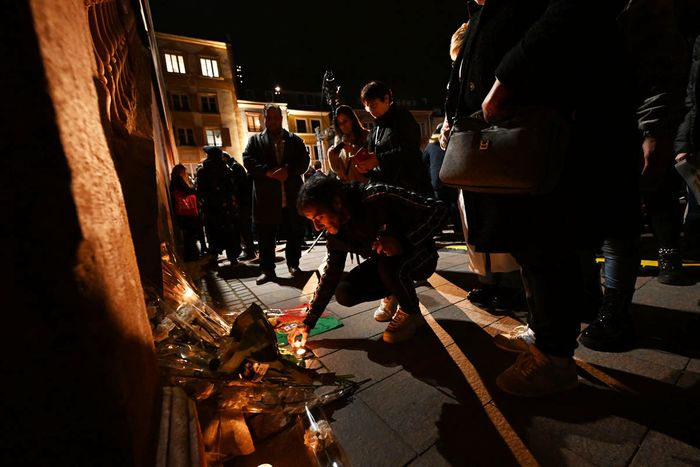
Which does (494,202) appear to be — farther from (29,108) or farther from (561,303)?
(29,108)

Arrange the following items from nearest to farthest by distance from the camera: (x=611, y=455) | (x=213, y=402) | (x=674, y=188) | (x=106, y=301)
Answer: (x=106, y=301)
(x=611, y=455)
(x=213, y=402)
(x=674, y=188)

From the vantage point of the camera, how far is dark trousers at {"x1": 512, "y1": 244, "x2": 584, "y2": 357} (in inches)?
62.5

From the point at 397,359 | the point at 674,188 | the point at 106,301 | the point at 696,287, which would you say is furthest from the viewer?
the point at 674,188

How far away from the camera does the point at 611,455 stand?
125cm

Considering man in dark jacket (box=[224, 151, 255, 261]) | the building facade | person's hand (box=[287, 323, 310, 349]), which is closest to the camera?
person's hand (box=[287, 323, 310, 349])

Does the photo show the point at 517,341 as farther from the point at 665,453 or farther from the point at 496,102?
the point at 496,102

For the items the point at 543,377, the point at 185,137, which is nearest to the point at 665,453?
the point at 543,377

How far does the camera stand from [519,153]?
4.64 feet

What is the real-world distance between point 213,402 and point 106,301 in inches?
32.6

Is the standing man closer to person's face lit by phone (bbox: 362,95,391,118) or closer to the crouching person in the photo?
person's face lit by phone (bbox: 362,95,391,118)

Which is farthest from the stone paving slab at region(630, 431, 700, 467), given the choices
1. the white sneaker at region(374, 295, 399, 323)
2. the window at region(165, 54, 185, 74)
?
the window at region(165, 54, 185, 74)

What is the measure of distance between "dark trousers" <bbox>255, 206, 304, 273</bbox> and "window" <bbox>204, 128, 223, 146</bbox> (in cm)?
2465

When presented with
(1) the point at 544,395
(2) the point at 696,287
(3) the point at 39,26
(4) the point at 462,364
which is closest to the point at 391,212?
(4) the point at 462,364

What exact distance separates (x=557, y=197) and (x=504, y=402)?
1075 millimetres
